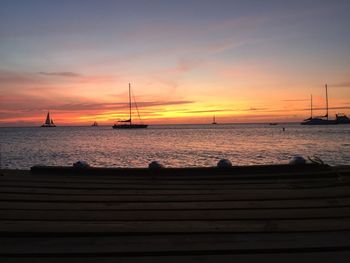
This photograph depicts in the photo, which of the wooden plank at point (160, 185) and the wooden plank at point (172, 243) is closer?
the wooden plank at point (172, 243)

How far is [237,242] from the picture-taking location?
327 centimetres

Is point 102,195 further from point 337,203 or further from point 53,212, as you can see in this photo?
point 337,203

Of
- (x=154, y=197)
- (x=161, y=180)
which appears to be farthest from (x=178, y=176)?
(x=154, y=197)

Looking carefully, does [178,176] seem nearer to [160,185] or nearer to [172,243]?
[160,185]

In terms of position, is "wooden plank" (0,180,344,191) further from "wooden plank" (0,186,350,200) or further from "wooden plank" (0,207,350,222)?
"wooden plank" (0,207,350,222)

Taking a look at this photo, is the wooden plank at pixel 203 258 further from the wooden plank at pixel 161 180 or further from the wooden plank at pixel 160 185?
the wooden plank at pixel 161 180

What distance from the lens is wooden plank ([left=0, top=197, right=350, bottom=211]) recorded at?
4.52 meters

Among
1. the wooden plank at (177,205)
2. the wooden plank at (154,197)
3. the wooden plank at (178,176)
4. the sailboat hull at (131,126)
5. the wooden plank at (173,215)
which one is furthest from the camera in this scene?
the sailboat hull at (131,126)

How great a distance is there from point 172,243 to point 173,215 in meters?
0.90

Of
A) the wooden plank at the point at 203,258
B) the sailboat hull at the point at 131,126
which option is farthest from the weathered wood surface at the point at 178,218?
the sailboat hull at the point at 131,126

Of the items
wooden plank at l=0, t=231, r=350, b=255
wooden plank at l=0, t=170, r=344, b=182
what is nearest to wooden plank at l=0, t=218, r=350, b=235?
wooden plank at l=0, t=231, r=350, b=255

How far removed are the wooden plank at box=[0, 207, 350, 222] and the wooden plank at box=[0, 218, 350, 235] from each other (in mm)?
152

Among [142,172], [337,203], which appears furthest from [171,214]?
[142,172]

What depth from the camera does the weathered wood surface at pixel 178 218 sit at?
10.1 ft
